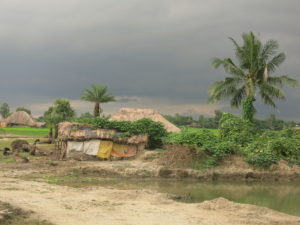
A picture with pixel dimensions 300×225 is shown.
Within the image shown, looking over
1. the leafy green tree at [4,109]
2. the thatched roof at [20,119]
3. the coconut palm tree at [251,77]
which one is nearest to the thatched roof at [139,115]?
the coconut palm tree at [251,77]

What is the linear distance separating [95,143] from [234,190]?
9398 mm

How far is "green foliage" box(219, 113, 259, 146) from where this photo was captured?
2365 centimetres

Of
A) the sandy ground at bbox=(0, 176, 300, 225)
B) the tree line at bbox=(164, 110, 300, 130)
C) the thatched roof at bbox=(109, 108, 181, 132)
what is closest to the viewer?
the sandy ground at bbox=(0, 176, 300, 225)

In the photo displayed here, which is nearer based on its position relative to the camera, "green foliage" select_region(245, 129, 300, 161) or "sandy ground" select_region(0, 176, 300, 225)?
"sandy ground" select_region(0, 176, 300, 225)

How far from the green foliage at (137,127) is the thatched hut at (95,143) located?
1.06 ft

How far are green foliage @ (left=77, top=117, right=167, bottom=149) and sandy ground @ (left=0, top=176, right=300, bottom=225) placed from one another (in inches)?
378

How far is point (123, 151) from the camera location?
73.4 feet

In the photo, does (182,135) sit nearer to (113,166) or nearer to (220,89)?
(113,166)

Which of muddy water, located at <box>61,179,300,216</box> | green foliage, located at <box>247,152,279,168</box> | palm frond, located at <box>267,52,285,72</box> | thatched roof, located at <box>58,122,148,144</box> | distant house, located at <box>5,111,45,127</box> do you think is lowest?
muddy water, located at <box>61,179,300,216</box>

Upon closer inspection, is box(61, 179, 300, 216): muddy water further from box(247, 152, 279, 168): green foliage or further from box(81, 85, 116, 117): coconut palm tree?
box(81, 85, 116, 117): coconut palm tree

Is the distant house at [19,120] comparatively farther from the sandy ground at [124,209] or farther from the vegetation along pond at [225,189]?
the sandy ground at [124,209]

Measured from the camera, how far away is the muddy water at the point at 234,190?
1330 cm

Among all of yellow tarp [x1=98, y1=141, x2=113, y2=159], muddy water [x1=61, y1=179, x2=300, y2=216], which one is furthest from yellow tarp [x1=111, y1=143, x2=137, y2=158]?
muddy water [x1=61, y1=179, x2=300, y2=216]

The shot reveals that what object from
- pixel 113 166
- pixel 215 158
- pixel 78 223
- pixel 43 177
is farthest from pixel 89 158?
pixel 78 223
